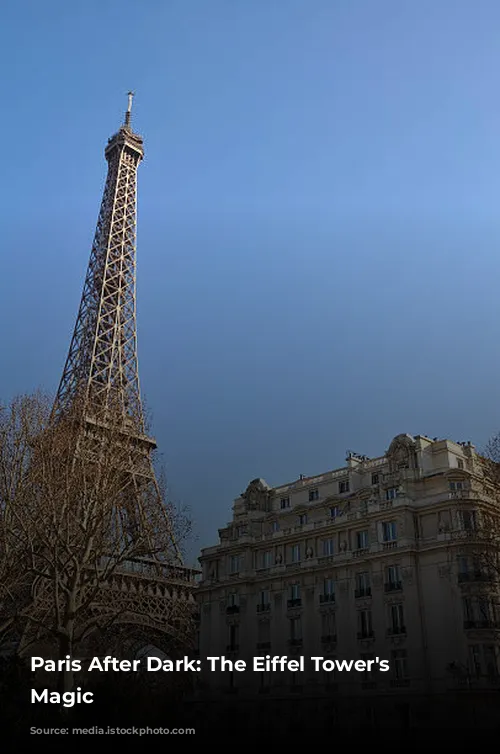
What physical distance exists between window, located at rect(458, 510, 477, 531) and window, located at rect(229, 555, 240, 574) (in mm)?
18207

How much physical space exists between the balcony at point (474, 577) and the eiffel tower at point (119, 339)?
1689 cm

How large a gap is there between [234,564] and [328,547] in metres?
8.66

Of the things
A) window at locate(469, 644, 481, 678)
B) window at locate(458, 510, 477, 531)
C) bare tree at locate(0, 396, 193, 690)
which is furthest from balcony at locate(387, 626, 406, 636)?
bare tree at locate(0, 396, 193, 690)

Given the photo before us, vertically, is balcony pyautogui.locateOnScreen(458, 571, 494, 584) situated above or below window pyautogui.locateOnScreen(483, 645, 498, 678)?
above

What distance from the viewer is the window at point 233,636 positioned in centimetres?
5268

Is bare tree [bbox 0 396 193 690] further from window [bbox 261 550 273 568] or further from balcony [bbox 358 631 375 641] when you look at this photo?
window [bbox 261 550 273 568]

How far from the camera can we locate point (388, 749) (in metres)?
21.5

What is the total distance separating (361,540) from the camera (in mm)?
49406

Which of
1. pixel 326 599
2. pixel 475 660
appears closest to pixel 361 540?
pixel 326 599

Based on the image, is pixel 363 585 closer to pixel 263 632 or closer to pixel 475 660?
pixel 475 660

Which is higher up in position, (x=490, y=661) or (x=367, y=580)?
(x=367, y=580)

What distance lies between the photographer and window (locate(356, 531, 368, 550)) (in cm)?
4903

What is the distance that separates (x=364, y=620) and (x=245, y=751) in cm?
2884

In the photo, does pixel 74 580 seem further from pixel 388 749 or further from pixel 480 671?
pixel 480 671
